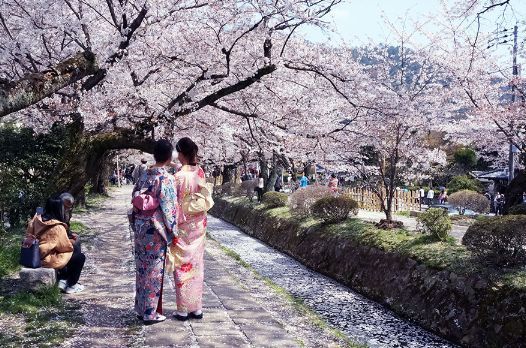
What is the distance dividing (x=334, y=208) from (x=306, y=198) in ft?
8.53

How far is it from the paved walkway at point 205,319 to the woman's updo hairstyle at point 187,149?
1744mm

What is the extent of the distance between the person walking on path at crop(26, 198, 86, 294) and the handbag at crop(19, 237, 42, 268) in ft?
0.21

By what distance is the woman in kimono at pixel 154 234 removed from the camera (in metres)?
5.03

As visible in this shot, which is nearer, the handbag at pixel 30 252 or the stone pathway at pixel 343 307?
the handbag at pixel 30 252

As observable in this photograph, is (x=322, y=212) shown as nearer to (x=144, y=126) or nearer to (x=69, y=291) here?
(x=144, y=126)

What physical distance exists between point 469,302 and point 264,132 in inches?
303

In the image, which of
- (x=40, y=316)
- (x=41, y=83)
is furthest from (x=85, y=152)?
(x=40, y=316)

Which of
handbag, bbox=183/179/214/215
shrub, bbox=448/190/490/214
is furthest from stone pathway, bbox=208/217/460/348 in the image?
shrub, bbox=448/190/490/214

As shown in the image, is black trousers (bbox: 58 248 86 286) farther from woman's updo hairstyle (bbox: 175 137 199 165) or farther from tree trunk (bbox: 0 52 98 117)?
woman's updo hairstyle (bbox: 175 137 199 165)

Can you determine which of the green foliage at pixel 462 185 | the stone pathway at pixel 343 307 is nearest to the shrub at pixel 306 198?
the stone pathway at pixel 343 307

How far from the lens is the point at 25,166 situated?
37.9 feet

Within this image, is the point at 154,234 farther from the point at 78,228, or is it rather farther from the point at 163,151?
the point at 78,228

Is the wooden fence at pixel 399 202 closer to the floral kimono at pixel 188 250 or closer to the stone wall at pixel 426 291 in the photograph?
the stone wall at pixel 426 291

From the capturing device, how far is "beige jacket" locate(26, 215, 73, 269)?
603cm
